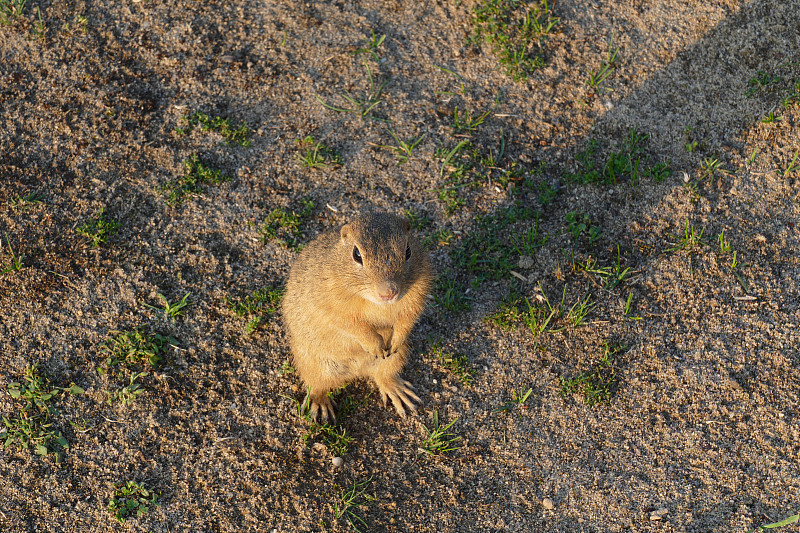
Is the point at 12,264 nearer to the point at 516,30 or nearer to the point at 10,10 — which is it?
the point at 10,10

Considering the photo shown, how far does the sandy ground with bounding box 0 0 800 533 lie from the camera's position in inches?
168

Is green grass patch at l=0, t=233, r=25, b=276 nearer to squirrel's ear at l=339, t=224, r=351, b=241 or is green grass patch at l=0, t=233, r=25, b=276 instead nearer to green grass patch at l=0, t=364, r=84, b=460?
green grass patch at l=0, t=364, r=84, b=460

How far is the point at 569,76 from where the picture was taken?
5773 mm

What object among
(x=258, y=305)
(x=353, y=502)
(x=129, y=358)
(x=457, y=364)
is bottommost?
(x=129, y=358)

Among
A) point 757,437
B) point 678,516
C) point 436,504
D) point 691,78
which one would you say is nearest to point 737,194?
point 691,78

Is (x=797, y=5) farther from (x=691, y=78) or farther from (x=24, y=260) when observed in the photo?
(x=24, y=260)

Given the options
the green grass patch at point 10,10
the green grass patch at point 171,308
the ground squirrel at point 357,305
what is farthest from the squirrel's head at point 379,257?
the green grass patch at point 10,10

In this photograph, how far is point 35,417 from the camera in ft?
14.3

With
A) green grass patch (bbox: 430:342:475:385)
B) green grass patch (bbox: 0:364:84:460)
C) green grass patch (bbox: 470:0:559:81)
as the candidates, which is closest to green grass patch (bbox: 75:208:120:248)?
green grass patch (bbox: 0:364:84:460)

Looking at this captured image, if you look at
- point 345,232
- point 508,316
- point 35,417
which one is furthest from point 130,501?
point 508,316

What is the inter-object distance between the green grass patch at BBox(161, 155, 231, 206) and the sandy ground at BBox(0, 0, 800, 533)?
55 mm

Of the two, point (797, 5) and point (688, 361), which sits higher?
point (797, 5)

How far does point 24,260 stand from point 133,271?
0.75 m

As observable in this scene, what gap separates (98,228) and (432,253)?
2.43 m
